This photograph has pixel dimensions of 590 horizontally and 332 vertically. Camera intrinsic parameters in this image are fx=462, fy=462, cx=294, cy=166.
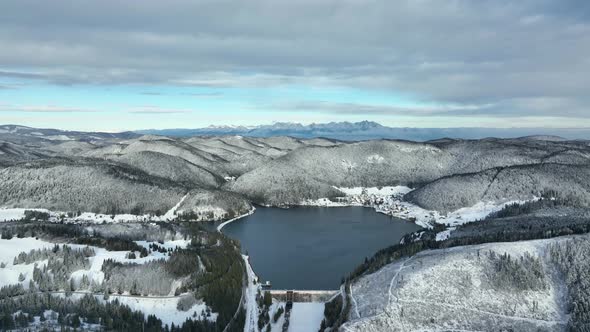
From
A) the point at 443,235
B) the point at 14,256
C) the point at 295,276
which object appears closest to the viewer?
the point at 14,256

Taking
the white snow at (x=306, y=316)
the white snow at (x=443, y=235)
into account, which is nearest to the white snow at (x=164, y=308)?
the white snow at (x=306, y=316)

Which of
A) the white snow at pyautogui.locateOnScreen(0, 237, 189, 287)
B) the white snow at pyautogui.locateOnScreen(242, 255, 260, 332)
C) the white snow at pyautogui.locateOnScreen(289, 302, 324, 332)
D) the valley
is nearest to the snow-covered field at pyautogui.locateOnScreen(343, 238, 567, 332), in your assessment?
the valley

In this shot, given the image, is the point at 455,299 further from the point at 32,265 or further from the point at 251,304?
the point at 32,265

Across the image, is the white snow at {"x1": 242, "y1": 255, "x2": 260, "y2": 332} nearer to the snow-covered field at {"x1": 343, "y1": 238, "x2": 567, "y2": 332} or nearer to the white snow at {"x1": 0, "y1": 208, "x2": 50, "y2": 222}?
the snow-covered field at {"x1": 343, "y1": 238, "x2": 567, "y2": 332}

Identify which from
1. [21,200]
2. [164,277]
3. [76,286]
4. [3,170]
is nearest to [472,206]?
[164,277]

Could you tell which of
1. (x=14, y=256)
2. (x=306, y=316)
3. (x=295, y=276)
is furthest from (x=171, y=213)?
(x=306, y=316)

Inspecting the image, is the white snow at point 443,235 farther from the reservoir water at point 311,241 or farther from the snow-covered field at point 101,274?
the snow-covered field at point 101,274
